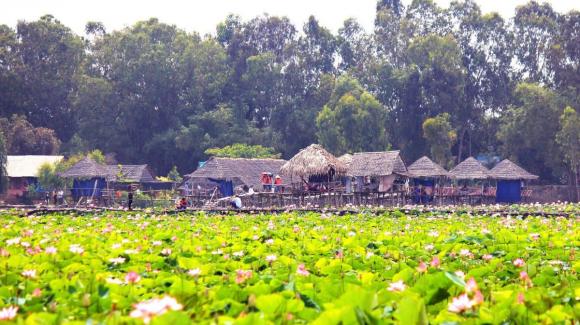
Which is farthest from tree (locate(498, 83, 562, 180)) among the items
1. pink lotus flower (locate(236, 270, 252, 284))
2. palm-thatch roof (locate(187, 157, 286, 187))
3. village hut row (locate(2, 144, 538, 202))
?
pink lotus flower (locate(236, 270, 252, 284))

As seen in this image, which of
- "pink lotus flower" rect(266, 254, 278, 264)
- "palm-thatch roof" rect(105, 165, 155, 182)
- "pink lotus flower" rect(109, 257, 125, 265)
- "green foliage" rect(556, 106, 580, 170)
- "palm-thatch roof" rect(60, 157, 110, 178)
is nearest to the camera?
"pink lotus flower" rect(266, 254, 278, 264)

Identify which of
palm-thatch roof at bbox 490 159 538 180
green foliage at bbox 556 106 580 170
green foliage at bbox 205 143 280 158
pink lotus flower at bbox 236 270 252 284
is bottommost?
pink lotus flower at bbox 236 270 252 284

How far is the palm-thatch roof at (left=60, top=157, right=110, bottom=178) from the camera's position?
1384 inches

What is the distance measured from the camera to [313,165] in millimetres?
28719

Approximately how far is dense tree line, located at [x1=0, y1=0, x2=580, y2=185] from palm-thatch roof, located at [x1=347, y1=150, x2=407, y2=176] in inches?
343

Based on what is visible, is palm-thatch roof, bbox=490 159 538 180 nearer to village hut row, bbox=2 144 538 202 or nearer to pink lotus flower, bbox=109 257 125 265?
village hut row, bbox=2 144 538 202

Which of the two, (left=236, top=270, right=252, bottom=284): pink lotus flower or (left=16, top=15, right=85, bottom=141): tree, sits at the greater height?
(left=16, top=15, right=85, bottom=141): tree

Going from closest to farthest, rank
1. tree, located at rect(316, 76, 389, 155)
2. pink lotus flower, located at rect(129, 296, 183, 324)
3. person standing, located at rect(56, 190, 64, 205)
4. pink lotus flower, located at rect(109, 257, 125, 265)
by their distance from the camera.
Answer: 1. pink lotus flower, located at rect(129, 296, 183, 324)
2. pink lotus flower, located at rect(109, 257, 125, 265)
3. person standing, located at rect(56, 190, 64, 205)
4. tree, located at rect(316, 76, 389, 155)

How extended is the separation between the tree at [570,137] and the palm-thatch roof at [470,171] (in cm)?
401

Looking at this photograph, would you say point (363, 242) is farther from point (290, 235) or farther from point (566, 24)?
point (566, 24)

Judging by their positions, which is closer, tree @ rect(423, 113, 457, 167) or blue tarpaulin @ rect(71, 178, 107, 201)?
blue tarpaulin @ rect(71, 178, 107, 201)

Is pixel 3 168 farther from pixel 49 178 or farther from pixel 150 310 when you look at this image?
pixel 150 310

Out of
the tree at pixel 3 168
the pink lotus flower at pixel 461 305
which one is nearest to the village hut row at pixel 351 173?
the tree at pixel 3 168

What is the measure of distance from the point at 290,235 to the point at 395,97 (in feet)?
122
